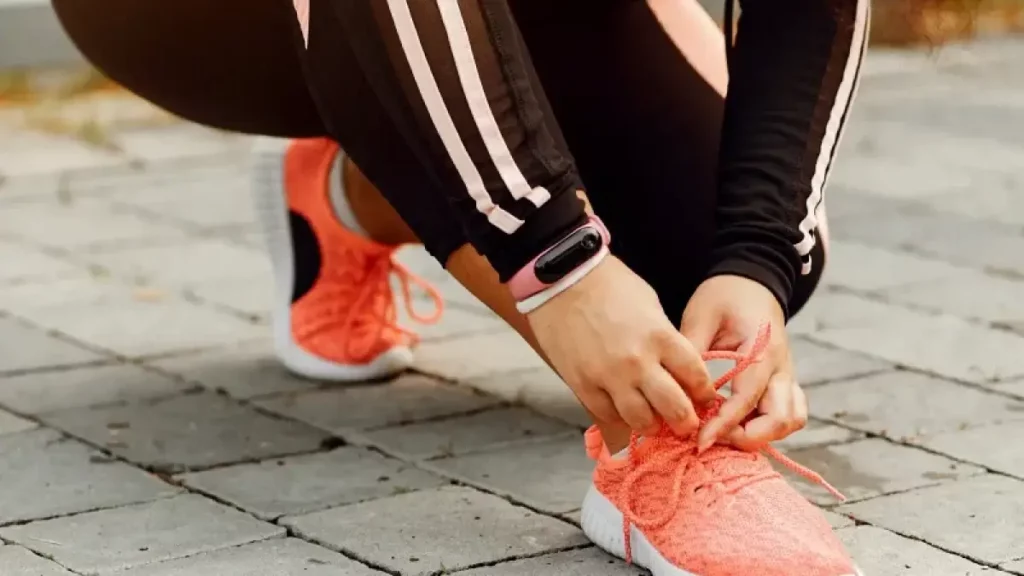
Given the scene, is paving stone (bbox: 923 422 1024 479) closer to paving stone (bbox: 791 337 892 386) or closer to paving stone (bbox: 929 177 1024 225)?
paving stone (bbox: 791 337 892 386)

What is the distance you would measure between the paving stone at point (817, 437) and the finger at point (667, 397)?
1.51 feet

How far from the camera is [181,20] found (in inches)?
67.6

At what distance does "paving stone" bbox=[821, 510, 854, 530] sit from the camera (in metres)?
1.47

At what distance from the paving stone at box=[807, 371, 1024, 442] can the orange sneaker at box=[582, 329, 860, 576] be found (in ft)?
1.34

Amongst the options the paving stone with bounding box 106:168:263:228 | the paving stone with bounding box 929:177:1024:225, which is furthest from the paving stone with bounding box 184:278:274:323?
the paving stone with bounding box 929:177:1024:225

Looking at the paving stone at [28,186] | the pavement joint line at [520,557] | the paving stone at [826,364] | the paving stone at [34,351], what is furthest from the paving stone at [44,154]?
the pavement joint line at [520,557]

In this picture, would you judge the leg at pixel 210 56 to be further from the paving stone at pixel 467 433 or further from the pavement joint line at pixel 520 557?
the pavement joint line at pixel 520 557

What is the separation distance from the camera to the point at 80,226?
112 inches

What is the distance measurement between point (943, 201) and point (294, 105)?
1612 mm

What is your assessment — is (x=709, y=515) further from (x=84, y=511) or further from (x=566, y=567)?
(x=84, y=511)

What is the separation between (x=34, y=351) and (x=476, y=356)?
1.80 ft

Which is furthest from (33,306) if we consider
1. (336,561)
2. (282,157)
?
(336,561)

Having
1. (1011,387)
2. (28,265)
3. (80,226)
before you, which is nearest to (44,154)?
(80,226)

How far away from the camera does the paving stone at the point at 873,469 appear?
5.18 ft
